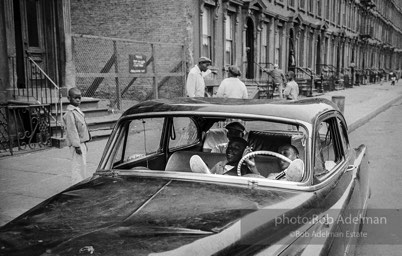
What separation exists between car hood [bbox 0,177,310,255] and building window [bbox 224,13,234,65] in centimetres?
1622

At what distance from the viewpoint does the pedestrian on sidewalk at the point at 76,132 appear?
18.1 feet

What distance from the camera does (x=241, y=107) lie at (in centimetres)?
336

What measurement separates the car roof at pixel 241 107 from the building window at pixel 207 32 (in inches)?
533

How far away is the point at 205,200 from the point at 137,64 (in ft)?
37.6

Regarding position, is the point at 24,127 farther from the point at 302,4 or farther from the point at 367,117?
the point at 302,4

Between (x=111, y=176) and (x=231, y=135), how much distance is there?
1.27m

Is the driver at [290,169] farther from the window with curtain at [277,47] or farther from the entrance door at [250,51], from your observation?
the window with curtain at [277,47]

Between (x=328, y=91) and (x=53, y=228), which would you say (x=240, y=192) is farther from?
(x=328, y=91)

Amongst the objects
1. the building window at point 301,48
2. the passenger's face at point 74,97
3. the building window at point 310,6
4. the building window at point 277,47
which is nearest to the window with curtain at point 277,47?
the building window at point 277,47

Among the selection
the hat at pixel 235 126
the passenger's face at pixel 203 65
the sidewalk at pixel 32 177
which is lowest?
the sidewalk at pixel 32 177

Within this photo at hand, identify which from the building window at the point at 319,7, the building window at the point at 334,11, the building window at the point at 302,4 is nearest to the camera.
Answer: the building window at the point at 302,4

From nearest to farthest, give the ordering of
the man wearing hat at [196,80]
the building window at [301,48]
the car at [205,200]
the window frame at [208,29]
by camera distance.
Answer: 1. the car at [205,200]
2. the man wearing hat at [196,80]
3. the window frame at [208,29]
4. the building window at [301,48]

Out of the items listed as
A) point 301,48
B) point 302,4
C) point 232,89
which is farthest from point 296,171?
point 302,4

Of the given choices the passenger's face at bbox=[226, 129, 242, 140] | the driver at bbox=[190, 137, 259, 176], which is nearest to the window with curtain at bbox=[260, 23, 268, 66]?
the passenger's face at bbox=[226, 129, 242, 140]
